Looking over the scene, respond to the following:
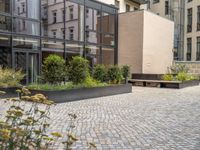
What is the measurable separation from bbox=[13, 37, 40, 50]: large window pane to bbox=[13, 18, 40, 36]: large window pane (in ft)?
1.37

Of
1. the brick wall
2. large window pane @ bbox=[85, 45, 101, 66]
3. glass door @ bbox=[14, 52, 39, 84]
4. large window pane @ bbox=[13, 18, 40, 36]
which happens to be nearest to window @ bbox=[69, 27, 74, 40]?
large window pane @ bbox=[85, 45, 101, 66]

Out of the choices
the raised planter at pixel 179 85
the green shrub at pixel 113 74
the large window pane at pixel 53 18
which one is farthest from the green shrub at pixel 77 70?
the raised planter at pixel 179 85

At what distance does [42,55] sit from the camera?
17406 millimetres

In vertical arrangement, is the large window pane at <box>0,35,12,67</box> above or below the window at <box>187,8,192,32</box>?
below

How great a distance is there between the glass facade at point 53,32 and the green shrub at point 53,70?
4239 mm

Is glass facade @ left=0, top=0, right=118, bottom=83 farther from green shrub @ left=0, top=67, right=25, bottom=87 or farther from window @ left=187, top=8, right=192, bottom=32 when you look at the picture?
window @ left=187, top=8, right=192, bottom=32

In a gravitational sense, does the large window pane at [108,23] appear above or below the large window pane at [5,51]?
above

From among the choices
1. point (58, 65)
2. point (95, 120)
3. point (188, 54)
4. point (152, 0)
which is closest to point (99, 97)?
point (58, 65)

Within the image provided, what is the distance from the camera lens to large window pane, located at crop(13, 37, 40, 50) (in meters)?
15.9

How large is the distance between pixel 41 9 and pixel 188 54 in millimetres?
23120

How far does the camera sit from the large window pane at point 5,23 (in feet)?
49.9

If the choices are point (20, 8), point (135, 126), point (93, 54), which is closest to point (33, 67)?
point (20, 8)

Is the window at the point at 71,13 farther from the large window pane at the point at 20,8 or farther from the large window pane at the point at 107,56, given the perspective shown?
the large window pane at the point at 107,56

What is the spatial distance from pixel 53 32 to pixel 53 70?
669 centimetres
